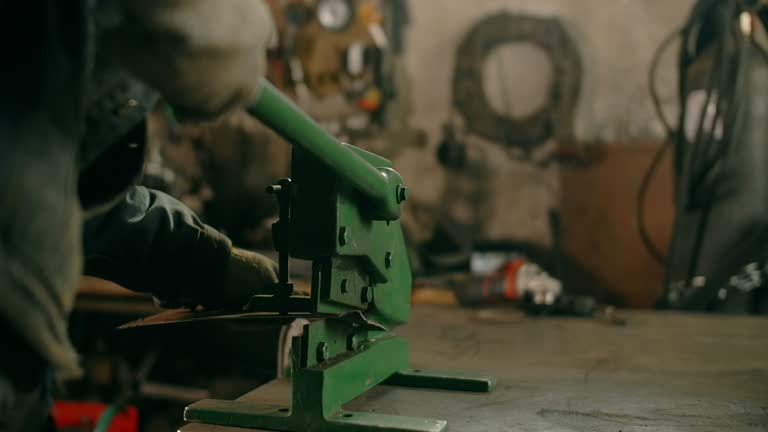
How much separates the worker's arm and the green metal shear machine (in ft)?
0.41

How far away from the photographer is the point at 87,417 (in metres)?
1.88

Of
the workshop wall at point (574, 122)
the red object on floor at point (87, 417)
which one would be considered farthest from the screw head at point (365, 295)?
the workshop wall at point (574, 122)

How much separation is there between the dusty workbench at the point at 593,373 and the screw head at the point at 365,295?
17cm

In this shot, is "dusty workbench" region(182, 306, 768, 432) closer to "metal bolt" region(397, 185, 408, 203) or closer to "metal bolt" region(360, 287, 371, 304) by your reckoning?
"metal bolt" region(360, 287, 371, 304)

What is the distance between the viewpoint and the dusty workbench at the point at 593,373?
39.4 inches

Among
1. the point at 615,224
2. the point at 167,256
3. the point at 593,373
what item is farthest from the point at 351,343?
the point at 615,224

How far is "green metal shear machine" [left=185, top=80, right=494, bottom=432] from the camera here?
3.01 ft

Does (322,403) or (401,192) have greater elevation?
(401,192)

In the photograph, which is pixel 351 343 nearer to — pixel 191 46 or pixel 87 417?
pixel 191 46

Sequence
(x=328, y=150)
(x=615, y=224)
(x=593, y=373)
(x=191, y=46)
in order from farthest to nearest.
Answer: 1. (x=615, y=224)
2. (x=593, y=373)
3. (x=328, y=150)
4. (x=191, y=46)

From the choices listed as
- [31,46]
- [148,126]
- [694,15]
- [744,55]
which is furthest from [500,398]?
[694,15]

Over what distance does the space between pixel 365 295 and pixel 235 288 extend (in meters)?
0.23

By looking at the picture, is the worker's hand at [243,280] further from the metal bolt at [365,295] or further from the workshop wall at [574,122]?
the workshop wall at [574,122]

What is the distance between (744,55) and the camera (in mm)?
2156
